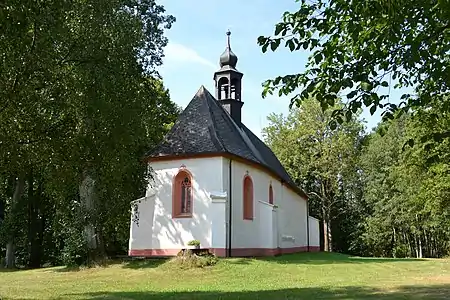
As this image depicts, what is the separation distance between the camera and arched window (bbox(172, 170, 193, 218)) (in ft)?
73.4

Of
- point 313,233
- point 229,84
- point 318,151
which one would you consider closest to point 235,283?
point 229,84

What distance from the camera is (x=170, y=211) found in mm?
22406

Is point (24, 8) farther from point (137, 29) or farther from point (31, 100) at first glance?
point (137, 29)

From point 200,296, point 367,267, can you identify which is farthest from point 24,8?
point 367,267

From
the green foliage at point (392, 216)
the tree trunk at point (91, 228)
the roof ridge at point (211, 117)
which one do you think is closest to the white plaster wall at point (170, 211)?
the roof ridge at point (211, 117)

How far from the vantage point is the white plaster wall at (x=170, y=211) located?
71.2ft

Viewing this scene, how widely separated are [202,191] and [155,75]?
580cm

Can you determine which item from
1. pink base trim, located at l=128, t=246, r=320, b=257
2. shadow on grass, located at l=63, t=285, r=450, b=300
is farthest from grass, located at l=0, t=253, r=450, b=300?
pink base trim, located at l=128, t=246, r=320, b=257

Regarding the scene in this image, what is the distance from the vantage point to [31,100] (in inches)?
374

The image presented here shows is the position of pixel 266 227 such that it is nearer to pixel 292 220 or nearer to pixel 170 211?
pixel 170 211

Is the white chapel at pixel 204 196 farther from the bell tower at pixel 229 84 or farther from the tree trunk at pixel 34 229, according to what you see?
the tree trunk at pixel 34 229

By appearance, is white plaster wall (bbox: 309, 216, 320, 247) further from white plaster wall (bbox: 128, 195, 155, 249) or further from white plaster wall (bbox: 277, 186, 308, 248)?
white plaster wall (bbox: 128, 195, 155, 249)

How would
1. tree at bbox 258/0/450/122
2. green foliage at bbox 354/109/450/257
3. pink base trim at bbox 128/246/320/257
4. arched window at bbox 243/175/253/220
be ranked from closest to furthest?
tree at bbox 258/0/450/122
pink base trim at bbox 128/246/320/257
arched window at bbox 243/175/253/220
green foliage at bbox 354/109/450/257

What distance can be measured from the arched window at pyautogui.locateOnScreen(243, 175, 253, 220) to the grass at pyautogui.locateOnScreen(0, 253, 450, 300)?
4.63m
